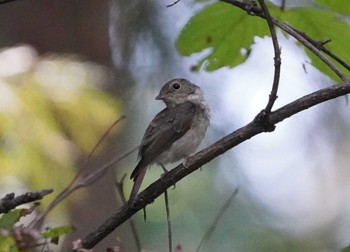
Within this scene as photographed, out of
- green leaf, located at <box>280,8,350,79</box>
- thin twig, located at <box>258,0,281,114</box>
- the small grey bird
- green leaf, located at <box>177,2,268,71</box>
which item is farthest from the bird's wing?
thin twig, located at <box>258,0,281,114</box>

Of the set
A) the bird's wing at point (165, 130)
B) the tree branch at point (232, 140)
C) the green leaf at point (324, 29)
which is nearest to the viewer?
the tree branch at point (232, 140)

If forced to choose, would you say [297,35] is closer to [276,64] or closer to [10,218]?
[276,64]

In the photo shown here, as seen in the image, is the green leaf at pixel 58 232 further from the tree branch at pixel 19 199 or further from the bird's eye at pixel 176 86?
the bird's eye at pixel 176 86

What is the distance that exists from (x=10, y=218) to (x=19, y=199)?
3 cm

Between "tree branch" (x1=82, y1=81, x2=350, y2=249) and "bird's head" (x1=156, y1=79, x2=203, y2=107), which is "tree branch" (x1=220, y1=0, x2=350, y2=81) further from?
"bird's head" (x1=156, y1=79, x2=203, y2=107)

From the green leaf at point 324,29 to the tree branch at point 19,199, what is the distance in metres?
0.66

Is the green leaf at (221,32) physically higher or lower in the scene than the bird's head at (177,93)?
lower

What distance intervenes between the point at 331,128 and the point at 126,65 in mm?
3059

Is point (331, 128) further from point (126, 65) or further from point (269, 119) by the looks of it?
point (269, 119)

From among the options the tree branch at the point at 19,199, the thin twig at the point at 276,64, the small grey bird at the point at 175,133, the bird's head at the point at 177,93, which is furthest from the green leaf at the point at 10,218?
the bird's head at the point at 177,93

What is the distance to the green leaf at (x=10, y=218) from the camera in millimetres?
1000

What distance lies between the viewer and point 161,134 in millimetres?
2715

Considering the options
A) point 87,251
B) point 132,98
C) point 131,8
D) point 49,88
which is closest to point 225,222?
point 132,98

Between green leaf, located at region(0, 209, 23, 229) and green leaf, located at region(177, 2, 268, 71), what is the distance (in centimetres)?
63
